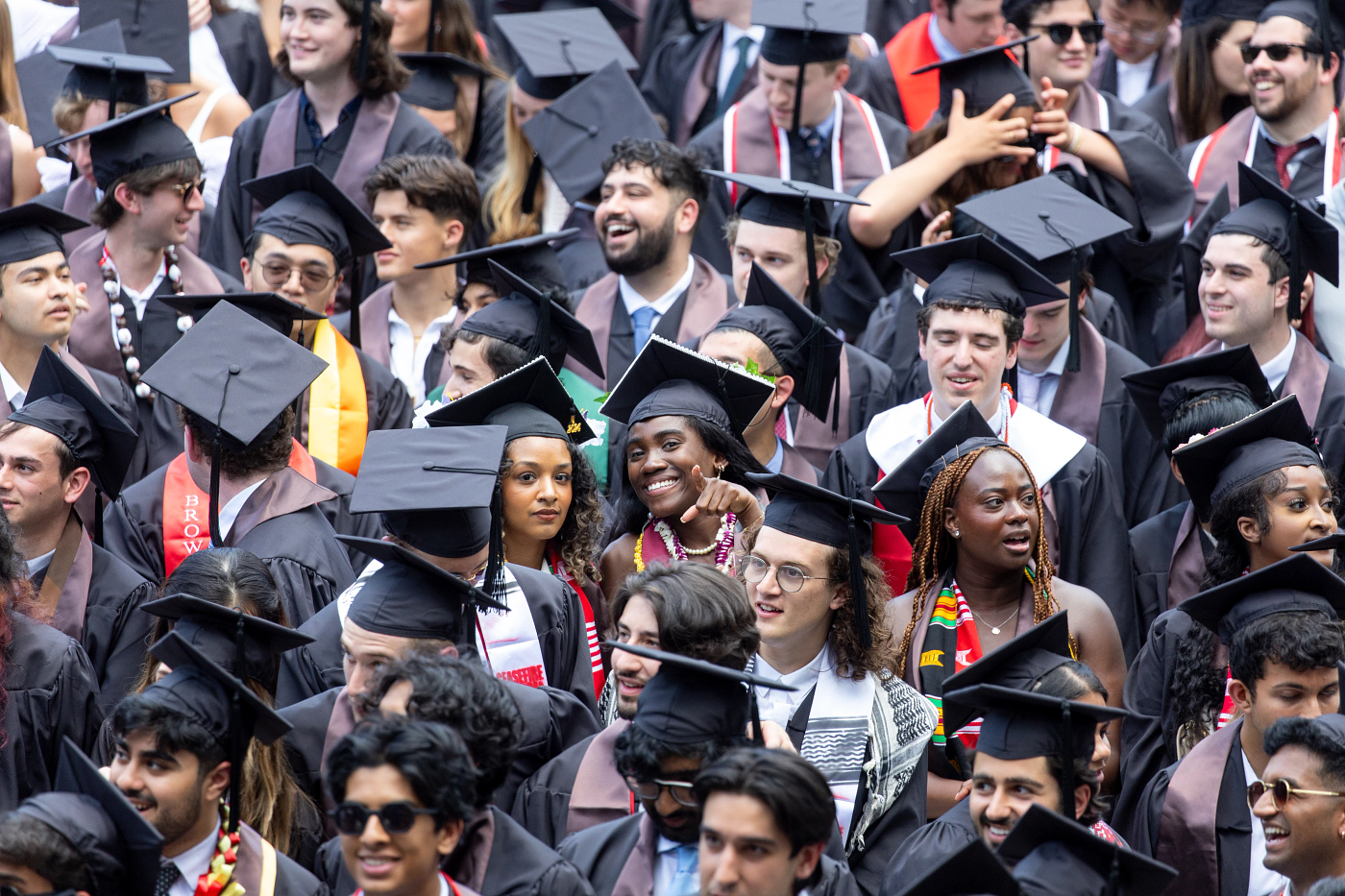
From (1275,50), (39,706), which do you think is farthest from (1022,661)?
(1275,50)

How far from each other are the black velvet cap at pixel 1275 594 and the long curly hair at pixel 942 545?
51cm

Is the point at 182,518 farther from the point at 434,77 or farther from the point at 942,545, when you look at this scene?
the point at 434,77

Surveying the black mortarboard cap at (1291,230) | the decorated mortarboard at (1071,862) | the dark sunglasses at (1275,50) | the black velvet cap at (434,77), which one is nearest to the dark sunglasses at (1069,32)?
the dark sunglasses at (1275,50)

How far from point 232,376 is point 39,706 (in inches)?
55.4

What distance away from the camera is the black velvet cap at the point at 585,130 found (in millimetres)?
7949

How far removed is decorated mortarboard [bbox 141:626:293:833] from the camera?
4305 mm

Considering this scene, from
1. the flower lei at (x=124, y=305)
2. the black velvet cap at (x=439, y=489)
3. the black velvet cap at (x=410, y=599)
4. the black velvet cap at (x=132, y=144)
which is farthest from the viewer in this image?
the black velvet cap at (x=132, y=144)

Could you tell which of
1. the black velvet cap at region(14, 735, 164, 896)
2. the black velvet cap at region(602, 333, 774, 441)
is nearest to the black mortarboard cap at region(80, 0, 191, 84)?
the black velvet cap at region(602, 333, 774, 441)

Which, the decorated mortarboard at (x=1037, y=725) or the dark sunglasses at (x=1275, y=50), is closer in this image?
the decorated mortarboard at (x=1037, y=725)

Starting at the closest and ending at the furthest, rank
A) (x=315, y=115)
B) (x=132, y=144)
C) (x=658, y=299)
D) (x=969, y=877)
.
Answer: (x=969, y=877) < (x=132, y=144) < (x=658, y=299) < (x=315, y=115)

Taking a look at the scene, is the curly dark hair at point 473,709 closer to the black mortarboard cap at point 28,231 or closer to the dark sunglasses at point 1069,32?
the black mortarboard cap at point 28,231

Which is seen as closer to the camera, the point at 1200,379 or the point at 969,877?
the point at 969,877

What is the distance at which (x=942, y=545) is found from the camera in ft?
17.8

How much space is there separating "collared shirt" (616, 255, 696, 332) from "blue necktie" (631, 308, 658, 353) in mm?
10
